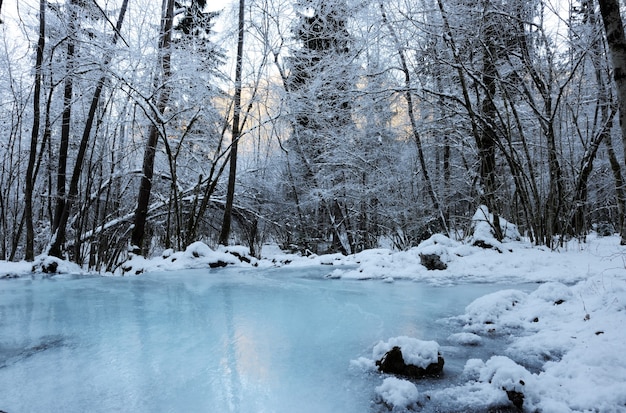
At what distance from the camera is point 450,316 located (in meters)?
3.16

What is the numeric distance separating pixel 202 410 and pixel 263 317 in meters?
1.70

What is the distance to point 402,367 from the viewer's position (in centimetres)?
194

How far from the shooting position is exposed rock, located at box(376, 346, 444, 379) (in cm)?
191

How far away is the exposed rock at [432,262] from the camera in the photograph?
18.9ft

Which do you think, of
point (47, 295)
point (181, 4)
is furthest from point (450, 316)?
point (181, 4)

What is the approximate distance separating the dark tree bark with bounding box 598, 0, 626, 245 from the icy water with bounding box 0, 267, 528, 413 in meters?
1.71

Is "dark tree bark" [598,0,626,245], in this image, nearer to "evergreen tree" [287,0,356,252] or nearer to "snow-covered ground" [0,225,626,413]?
"snow-covered ground" [0,225,626,413]

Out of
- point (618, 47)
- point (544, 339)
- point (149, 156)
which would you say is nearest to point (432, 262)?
point (544, 339)

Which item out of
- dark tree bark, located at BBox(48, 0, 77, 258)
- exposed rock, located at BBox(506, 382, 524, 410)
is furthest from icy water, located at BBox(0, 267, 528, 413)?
dark tree bark, located at BBox(48, 0, 77, 258)

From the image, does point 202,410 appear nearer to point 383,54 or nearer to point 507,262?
point 507,262

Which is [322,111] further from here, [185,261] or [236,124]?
[185,261]

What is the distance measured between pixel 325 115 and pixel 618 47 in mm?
9105

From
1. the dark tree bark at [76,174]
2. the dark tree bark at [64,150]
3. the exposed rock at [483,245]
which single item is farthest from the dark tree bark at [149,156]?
the exposed rock at [483,245]

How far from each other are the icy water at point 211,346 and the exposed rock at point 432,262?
42.5 inches
